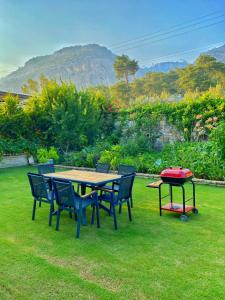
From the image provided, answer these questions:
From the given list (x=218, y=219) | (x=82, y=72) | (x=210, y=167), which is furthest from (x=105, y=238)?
(x=82, y=72)

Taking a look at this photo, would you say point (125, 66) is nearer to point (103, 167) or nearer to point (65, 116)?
point (65, 116)

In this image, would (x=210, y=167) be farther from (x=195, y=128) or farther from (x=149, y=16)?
(x=149, y=16)

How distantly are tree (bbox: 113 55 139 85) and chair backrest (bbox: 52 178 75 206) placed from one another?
3987cm

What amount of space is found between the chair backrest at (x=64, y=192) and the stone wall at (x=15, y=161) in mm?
7735

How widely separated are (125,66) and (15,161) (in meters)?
34.1

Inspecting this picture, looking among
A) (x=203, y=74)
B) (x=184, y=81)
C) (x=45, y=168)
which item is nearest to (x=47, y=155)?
(x=45, y=168)

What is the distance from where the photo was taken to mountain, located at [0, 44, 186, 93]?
86113mm

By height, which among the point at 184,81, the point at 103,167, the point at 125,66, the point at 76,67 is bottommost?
the point at 103,167

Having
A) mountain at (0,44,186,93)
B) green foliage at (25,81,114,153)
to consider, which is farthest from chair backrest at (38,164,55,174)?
mountain at (0,44,186,93)

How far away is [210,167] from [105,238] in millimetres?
4408

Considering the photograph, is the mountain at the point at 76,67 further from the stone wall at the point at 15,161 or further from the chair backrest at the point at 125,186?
the chair backrest at the point at 125,186

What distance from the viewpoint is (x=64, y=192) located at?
12.8 ft

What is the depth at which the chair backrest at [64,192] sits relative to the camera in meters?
3.81

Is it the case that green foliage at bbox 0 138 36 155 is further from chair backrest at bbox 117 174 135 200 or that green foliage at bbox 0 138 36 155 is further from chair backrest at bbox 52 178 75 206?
chair backrest at bbox 117 174 135 200
